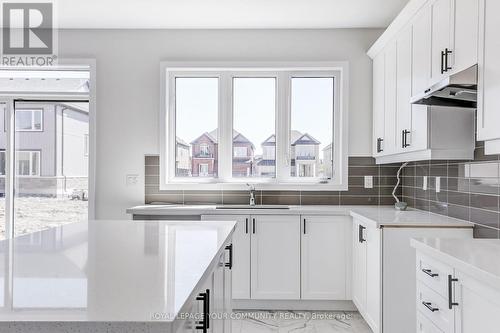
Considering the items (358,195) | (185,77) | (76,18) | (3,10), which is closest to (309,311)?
(358,195)

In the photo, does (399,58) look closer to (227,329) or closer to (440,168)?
(440,168)

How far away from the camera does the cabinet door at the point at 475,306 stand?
4.39ft

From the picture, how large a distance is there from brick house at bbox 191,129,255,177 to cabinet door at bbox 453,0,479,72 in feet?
7.15

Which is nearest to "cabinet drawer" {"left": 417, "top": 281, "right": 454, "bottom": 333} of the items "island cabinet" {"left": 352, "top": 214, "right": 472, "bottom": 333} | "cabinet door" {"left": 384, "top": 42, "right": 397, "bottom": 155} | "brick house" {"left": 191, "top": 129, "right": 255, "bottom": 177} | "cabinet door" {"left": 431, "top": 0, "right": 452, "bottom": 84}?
"island cabinet" {"left": 352, "top": 214, "right": 472, "bottom": 333}

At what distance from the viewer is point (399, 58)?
118 inches

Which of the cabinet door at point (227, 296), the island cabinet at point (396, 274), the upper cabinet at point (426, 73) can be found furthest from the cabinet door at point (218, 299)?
the upper cabinet at point (426, 73)

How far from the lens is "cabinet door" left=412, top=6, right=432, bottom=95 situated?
2484 mm

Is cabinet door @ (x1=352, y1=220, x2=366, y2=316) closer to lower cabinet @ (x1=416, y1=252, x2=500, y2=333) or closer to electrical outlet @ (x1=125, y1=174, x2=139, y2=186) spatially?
lower cabinet @ (x1=416, y1=252, x2=500, y2=333)

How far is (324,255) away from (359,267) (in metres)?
0.33

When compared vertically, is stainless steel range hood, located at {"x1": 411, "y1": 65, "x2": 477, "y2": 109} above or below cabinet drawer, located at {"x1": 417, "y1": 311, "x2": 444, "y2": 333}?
above

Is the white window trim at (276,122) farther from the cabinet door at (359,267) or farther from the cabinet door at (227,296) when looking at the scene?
the cabinet door at (227,296)

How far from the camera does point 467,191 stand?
8.32 ft

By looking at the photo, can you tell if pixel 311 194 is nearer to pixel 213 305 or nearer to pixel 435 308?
pixel 435 308

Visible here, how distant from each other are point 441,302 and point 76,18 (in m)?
3.67
